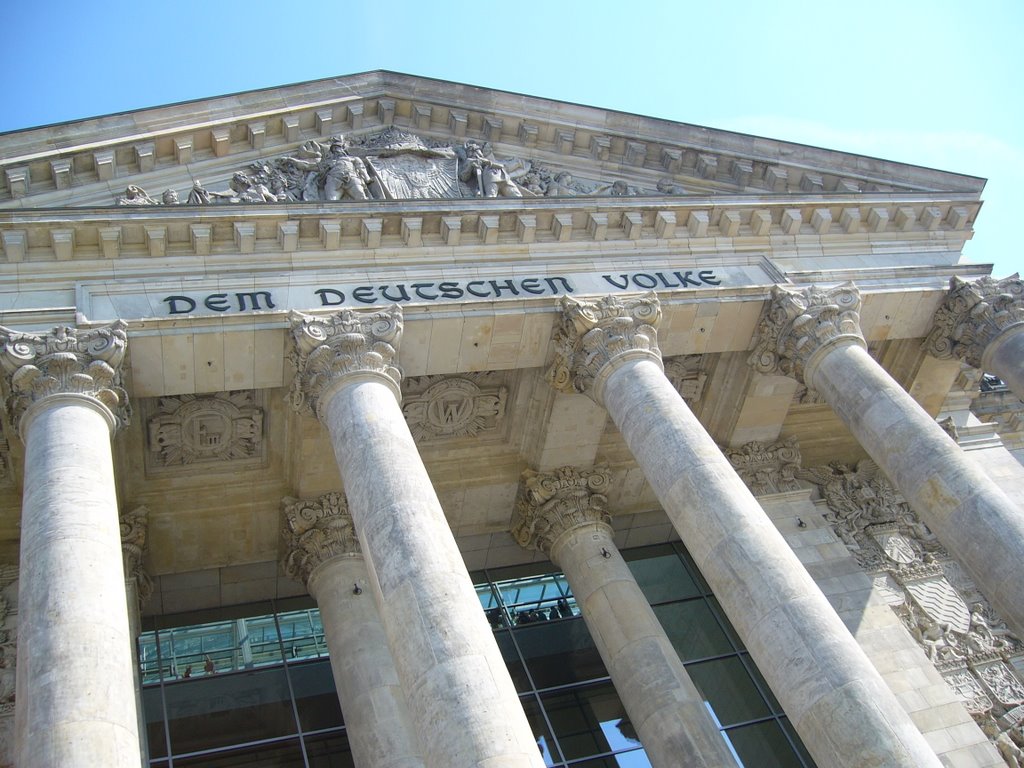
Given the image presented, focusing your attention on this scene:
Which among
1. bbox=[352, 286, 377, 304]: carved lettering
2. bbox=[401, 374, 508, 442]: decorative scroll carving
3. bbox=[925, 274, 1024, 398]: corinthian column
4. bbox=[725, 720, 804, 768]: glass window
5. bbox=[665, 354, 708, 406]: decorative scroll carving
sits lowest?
bbox=[725, 720, 804, 768]: glass window

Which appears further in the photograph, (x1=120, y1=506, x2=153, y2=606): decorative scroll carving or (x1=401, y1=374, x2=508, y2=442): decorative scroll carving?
(x1=401, y1=374, x2=508, y2=442): decorative scroll carving

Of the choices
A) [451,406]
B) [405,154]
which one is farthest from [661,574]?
[405,154]

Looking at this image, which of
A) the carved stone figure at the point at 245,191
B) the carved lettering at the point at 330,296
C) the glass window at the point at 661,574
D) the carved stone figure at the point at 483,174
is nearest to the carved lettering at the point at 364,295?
the carved lettering at the point at 330,296

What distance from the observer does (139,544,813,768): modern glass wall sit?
17.0 m

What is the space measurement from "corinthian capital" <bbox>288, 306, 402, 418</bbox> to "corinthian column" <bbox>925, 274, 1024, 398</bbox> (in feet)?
35.4

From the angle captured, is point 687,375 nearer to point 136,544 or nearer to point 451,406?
A: point 451,406

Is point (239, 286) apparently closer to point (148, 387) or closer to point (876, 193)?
point (148, 387)

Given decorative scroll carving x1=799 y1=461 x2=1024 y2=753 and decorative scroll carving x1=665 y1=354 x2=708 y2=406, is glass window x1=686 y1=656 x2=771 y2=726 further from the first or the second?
decorative scroll carving x1=665 y1=354 x2=708 y2=406

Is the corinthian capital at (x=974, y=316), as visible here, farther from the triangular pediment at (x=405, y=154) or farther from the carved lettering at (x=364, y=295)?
the carved lettering at (x=364, y=295)

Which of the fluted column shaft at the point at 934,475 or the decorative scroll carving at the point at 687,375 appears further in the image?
the decorative scroll carving at the point at 687,375

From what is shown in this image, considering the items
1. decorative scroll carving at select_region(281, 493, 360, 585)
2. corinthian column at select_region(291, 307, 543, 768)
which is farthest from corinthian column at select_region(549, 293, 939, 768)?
decorative scroll carving at select_region(281, 493, 360, 585)

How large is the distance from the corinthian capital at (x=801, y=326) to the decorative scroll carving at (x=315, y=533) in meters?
7.96

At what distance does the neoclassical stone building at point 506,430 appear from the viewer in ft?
43.6

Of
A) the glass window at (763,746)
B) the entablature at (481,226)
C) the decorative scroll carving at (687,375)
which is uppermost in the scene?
the entablature at (481,226)
